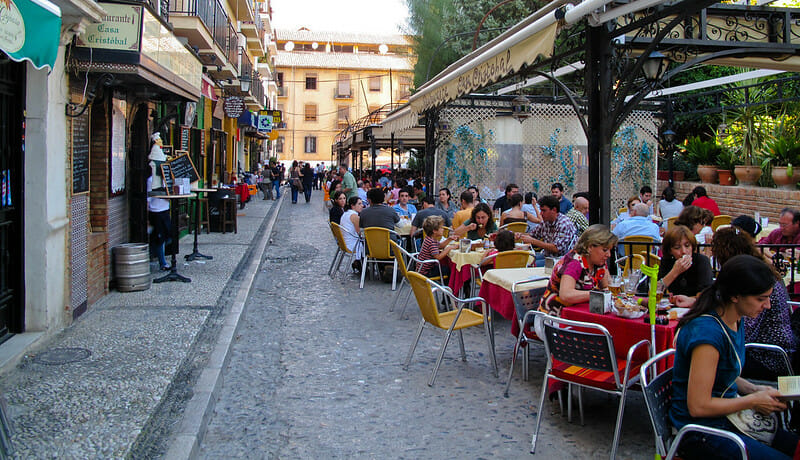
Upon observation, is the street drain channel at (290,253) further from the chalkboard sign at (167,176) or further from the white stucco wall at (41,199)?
the white stucco wall at (41,199)

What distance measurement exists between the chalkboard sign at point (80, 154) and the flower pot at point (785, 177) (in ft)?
43.2

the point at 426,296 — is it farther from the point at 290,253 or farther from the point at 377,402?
the point at 290,253

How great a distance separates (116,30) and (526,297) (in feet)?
16.7

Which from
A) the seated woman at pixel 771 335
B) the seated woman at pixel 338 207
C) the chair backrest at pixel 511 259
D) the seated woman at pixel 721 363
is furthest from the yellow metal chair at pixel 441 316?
the seated woman at pixel 338 207

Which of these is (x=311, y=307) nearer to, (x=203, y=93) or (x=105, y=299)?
(x=105, y=299)

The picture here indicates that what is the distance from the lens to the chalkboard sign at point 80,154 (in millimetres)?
7317

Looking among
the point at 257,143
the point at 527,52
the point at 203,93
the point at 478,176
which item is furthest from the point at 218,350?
the point at 257,143

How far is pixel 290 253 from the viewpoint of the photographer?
47.2 feet

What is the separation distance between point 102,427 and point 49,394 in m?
0.90

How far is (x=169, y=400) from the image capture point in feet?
16.6

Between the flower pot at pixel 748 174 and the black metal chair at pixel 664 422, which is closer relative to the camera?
the black metal chair at pixel 664 422

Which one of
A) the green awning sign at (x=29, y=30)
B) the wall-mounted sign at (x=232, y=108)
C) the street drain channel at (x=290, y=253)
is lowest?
the street drain channel at (x=290, y=253)

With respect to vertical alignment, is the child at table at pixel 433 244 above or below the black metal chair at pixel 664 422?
above

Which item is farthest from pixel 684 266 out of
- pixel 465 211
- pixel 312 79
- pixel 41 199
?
pixel 312 79
